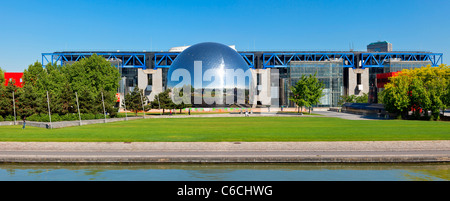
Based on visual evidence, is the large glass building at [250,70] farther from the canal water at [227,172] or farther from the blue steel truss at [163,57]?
the canal water at [227,172]

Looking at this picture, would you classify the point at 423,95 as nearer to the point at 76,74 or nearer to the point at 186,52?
the point at 76,74

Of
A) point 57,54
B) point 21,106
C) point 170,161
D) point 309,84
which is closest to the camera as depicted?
point 170,161

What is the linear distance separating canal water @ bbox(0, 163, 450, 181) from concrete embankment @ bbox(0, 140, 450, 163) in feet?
1.25

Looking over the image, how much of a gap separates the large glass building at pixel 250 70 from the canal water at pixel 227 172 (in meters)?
86.7

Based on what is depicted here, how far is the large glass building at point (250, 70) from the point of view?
115m

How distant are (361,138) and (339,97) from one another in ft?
306

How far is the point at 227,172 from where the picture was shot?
18125mm

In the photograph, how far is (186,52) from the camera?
4722 inches

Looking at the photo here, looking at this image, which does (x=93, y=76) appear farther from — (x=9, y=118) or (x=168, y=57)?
(x=168, y=57)

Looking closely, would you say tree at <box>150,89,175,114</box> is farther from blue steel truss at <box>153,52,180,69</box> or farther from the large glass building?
blue steel truss at <box>153,52,180,69</box>

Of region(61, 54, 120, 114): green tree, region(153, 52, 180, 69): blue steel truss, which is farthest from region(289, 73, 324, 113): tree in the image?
region(153, 52, 180, 69): blue steel truss

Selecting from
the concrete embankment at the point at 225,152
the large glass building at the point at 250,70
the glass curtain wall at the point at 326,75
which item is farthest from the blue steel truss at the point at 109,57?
the concrete embankment at the point at 225,152

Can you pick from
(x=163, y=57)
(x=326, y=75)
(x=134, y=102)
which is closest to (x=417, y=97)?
(x=134, y=102)

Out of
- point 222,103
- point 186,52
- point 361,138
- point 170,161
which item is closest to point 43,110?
point 170,161
